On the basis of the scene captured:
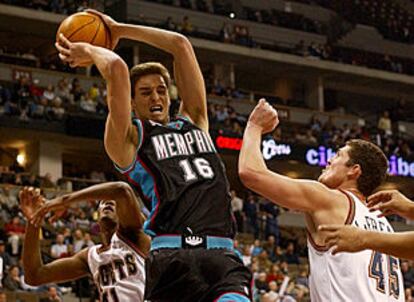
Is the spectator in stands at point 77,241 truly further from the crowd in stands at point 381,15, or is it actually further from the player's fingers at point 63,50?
the crowd in stands at point 381,15

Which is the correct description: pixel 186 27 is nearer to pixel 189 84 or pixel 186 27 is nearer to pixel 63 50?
pixel 189 84

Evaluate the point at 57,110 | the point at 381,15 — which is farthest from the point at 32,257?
the point at 381,15

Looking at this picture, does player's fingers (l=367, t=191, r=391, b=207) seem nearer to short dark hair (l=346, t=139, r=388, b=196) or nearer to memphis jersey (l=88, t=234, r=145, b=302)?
short dark hair (l=346, t=139, r=388, b=196)

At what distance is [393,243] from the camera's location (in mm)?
3949

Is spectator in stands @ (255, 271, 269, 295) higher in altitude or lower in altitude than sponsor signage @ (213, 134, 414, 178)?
lower

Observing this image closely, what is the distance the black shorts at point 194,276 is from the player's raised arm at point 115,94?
630mm

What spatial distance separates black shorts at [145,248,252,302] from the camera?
4816 mm

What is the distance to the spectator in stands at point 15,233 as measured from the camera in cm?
1672

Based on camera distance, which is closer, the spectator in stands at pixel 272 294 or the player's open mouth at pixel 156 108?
the player's open mouth at pixel 156 108

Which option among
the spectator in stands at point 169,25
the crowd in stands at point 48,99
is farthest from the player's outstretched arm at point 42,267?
the spectator in stands at point 169,25

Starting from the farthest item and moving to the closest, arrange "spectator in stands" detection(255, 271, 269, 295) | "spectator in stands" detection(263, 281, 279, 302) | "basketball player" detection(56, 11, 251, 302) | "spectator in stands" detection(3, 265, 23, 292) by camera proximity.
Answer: "spectator in stands" detection(255, 271, 269, 295)
"spectator in stands" detection(263, 281, 279, 302)
"spectator in stands" detection(3, 265, 23, 292)
"basketball player" detection(56, 11, 251, 302)

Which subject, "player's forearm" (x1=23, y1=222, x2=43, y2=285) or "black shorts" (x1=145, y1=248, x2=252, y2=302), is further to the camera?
"player's forearm" (x1=23, y1=222, x2=43, y2=285)

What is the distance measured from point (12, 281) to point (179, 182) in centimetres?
1051

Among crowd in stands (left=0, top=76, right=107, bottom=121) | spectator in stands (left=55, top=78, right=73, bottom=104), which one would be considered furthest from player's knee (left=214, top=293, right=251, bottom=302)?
spectator in stands (left=55, top=78, right=73, bottom=104)
